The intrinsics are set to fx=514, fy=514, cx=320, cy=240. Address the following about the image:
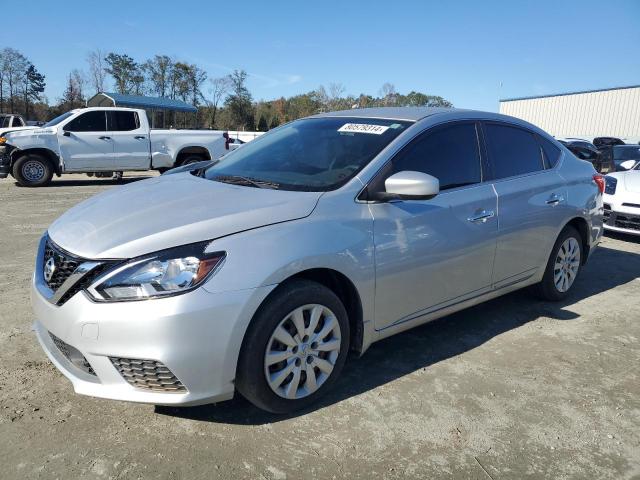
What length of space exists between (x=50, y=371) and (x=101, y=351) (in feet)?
3.50

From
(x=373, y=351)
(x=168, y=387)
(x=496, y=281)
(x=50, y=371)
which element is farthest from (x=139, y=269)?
(x=496, y=281)

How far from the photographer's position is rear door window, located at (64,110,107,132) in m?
12.5

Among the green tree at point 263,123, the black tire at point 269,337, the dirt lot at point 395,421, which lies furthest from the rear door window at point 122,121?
the green tree at point 263,123

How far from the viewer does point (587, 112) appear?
144 feet

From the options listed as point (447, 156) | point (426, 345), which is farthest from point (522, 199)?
point (426, 345)

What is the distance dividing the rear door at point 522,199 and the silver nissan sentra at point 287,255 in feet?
0.06

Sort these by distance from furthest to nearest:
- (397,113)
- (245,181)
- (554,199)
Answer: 1. (554,199)
2. (397,113)
3. (245,181)

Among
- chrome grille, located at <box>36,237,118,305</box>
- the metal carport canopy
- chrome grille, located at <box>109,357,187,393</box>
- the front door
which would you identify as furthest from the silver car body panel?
the metal carport canopy

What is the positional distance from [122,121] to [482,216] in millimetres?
11462

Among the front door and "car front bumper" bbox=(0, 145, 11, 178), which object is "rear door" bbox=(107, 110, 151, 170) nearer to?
"car front bumper" bbox=(0, 145, 11, 178)

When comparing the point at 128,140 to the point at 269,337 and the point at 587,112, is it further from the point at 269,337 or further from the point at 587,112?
the point at 587,112

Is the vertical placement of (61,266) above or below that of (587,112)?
below

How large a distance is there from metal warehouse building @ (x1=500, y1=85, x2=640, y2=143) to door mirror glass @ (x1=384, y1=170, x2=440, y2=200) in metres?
41.5

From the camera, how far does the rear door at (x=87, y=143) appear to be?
12.4m
